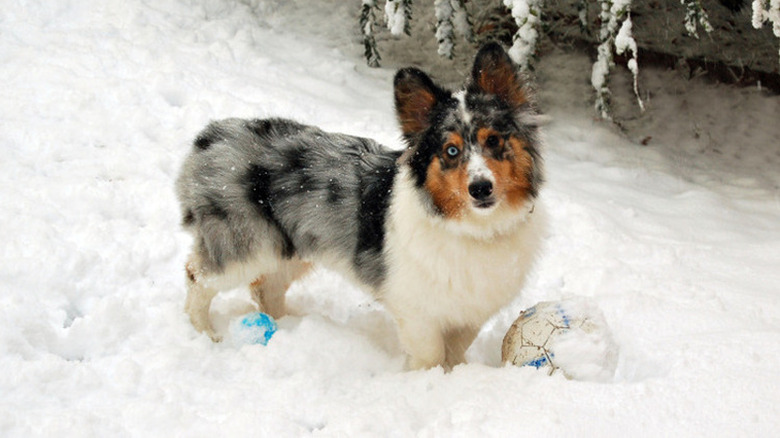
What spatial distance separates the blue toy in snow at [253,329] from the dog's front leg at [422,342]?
31.7 inches

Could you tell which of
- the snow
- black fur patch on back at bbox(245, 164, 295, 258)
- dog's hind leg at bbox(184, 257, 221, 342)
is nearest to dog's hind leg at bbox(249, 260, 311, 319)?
the snow

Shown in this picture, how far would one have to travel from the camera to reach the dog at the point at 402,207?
10.6ft

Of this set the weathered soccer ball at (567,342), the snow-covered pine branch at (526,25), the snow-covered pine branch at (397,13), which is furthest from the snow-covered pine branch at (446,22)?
the weathered soccer ball at (567,342)

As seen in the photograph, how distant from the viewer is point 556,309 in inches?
132

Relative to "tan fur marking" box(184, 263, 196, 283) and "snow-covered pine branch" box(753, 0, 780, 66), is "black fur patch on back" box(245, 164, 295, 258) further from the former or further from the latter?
"snow-covered pine branch" box(753, 0, 780, 66)

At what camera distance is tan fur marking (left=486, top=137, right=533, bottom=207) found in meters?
3.12

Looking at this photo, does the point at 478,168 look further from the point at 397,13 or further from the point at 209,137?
the point at 397,13

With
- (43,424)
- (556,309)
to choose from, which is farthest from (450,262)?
(43,424)

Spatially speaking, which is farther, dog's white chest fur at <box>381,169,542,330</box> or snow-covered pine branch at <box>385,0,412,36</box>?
snow-covered pine branch at <box>385,0,412,36</box>

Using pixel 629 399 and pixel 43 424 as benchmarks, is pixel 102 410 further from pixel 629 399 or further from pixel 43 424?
pixel 629 399

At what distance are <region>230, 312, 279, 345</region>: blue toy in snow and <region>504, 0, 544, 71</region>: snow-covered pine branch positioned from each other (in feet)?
10.5

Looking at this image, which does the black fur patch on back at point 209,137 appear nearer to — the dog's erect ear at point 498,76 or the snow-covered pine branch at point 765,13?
the dog's erect ear at point 498,76

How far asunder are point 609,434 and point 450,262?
3.65 feet

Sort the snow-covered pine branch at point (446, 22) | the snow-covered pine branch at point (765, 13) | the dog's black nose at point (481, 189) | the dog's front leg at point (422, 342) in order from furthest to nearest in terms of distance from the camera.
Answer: the snow-covered pine branch at point (446, 22)
the snow-covered pine branch at point (765, 13)
the dog's front leg at point (422, 342)
the dog's black nose at point (481, 189)
